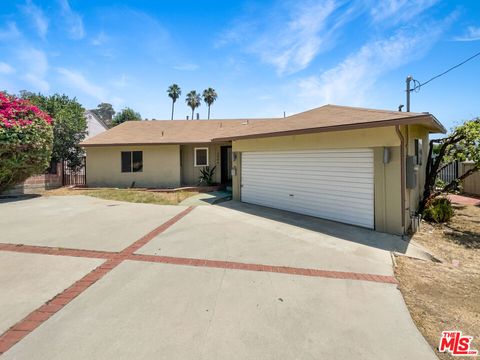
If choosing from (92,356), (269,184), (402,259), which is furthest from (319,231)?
(92,356)

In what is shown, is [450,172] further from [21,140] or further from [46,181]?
[46,181]

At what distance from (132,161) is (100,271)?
36.4ft

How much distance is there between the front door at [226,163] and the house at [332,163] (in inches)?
57.4

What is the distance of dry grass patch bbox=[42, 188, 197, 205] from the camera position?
10.3m

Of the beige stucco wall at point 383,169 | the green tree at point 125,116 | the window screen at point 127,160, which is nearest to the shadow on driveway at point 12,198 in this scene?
the window screen at point 127,160

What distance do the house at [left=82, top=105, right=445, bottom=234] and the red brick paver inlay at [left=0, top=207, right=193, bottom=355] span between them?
4.26m

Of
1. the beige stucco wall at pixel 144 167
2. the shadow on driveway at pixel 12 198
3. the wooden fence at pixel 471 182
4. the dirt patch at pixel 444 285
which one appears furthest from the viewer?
the beige stucco wall at pixel 144 167

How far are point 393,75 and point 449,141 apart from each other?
5947mm

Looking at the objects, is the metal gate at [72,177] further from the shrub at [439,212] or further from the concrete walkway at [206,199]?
the shrub at [439,212]

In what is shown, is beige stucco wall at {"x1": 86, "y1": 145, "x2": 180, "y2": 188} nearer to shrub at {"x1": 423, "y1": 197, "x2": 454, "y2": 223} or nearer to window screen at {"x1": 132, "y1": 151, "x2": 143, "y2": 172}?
window screen at {"x1": 132, "y1": 151, "x2": 143, "y2": 172}

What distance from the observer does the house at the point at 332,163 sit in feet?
19.3

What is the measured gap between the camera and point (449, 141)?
7559mm

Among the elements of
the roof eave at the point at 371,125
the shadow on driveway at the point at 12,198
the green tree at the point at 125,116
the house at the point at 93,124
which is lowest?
the shadow on driveway at the point at 12,198

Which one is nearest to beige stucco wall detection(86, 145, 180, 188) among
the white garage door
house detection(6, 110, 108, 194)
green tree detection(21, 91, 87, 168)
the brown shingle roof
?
the brown shingle roof
